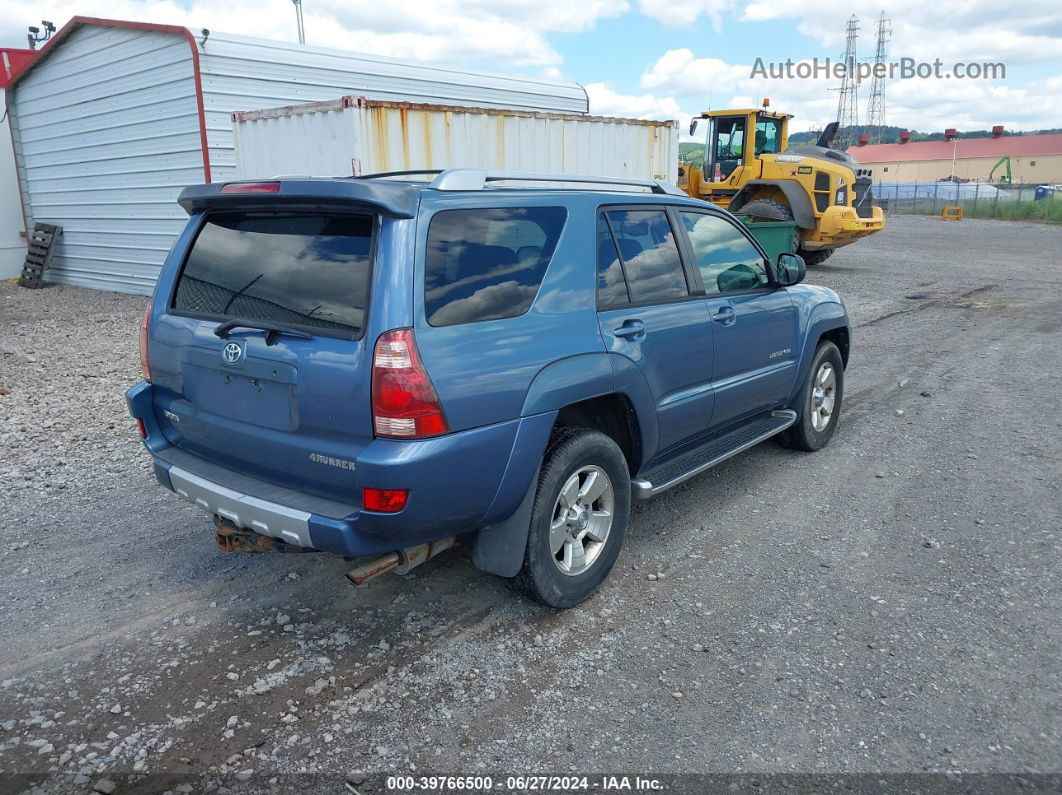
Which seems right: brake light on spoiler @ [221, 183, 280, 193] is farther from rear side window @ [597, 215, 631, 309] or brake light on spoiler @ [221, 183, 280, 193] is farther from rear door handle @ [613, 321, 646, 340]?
rear door handle @ [613, 321, 646, 340]

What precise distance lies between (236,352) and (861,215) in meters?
16.5

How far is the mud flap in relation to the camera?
3.35 meters

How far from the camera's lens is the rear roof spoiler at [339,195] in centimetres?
298

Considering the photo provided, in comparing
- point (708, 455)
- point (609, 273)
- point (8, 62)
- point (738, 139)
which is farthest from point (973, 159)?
point (609, 273)

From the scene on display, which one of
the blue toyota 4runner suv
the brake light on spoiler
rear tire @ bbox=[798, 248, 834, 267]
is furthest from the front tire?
rear tire @ bbox=[798, 248, 834, 267]

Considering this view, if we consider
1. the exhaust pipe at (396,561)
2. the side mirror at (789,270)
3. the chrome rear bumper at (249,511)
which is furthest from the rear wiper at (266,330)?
the side mirror at (789,270)

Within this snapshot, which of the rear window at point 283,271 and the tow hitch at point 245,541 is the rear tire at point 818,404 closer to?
the rear window at point 283,271

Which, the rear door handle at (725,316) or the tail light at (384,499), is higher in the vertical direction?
the rear door handle at (725,316)

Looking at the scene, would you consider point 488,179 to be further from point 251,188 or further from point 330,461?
point 330,461

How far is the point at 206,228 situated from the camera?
364 cm

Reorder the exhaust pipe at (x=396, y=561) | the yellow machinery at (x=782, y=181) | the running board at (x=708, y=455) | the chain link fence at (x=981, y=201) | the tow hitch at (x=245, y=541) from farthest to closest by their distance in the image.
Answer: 1. the chain link fence at (x=981, y=201)
2. the yellow machinery at (x=782, y=181)
3. the running board at (x=708, y=455)
4. the tow hitch at (x=245, y=541)
5. the exhaust pipe at (x=396, y=561)

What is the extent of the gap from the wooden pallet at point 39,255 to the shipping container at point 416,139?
723 cm

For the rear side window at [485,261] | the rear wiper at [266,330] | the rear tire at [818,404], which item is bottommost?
the rear tire at [818,404]

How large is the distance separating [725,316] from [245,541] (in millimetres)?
2742
